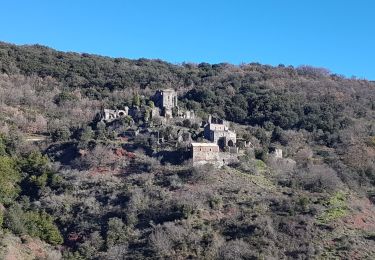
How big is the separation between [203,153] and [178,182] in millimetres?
4095

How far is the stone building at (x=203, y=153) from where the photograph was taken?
4703 cm

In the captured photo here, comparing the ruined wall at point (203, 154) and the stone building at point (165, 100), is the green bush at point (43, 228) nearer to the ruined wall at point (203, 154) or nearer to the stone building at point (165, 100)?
the ruined wall at point (203, 154)

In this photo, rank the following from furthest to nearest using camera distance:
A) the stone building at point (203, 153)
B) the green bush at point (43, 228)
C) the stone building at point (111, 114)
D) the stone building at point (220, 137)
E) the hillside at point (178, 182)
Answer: the stone building at point (111, 114)
the stone building at point (220, 137)
the stone building at point (203, 153)
the green bush at point (43, 228)
the hillside at point (178, 182)

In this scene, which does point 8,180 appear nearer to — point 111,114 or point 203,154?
point 111,114

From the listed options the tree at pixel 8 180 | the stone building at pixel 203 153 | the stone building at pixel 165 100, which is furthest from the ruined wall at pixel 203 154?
the tree at pixel 8 180

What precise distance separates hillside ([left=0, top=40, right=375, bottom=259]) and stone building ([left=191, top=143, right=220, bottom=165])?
2.55 feet

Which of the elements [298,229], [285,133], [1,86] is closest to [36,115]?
[1,86]

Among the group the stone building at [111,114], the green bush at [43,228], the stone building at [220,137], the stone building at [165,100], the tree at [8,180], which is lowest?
the green bush at [43,228]

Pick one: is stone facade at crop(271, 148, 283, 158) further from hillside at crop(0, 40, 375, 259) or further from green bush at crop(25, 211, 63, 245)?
green bush at crop(25, 211, 63, 245)

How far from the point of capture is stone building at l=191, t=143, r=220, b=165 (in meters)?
47.0

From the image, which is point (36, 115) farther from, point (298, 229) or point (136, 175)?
point (298, 229)

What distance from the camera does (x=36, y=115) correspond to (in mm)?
62500

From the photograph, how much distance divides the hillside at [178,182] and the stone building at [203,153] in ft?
2.55

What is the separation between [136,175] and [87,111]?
2199 centimetres
